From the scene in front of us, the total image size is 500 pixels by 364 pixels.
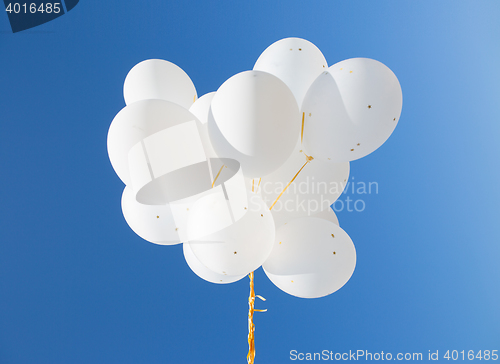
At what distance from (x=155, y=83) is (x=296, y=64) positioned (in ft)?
1.15

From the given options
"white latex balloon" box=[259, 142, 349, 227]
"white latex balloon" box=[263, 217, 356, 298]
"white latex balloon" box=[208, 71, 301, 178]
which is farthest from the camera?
"white latex balloon" box=[259, 142, 349, 227]

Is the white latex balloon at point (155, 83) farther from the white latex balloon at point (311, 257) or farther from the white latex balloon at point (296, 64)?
the white latex balloon at point (311, 257)

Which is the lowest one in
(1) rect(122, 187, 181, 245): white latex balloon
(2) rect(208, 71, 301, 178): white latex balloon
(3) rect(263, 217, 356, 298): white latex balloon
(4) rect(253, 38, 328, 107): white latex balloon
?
(3) rect(263, 217, 356, 298): white latex balloon

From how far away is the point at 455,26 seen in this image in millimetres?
1415

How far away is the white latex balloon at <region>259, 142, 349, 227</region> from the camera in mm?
846

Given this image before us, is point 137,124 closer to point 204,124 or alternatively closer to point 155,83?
point 204,124

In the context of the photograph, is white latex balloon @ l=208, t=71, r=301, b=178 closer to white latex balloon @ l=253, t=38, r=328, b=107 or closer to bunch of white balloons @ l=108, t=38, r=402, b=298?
bunch of white balloons @ l=108, t=38, r=402, b=298

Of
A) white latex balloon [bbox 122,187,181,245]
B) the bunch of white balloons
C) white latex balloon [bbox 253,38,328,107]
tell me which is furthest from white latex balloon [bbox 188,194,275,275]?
white latex balloon [bbox 253,38,328,107]

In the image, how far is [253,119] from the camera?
0.63 m

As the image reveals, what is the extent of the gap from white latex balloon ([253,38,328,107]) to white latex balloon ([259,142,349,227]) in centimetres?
15

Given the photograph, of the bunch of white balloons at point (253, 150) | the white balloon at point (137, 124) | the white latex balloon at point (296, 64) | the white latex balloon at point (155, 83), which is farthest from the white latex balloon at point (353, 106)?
the white latex balloon at point (155, 83)

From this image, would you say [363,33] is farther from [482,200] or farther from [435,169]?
[482,200]

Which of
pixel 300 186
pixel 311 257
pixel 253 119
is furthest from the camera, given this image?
pixel 300 186

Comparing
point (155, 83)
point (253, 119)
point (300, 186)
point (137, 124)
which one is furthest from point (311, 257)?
point (155, 83)
